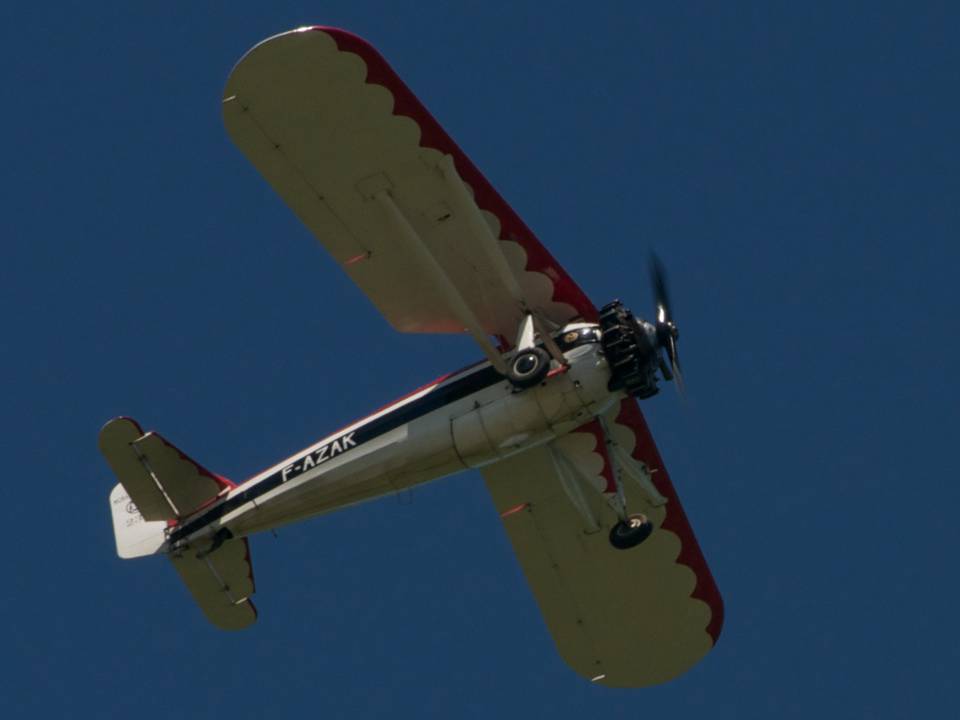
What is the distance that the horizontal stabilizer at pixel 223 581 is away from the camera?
20031mm

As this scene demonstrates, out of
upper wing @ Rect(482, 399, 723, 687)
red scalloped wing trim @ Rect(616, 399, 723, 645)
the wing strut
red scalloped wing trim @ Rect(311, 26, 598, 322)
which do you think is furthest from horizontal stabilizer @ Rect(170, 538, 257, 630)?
red scalloped wing trim @ Rect(311, 26, 598, 322)

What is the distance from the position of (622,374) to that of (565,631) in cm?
465

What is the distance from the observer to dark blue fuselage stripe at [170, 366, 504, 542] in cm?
1869

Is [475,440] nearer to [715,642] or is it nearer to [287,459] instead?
[287,459]

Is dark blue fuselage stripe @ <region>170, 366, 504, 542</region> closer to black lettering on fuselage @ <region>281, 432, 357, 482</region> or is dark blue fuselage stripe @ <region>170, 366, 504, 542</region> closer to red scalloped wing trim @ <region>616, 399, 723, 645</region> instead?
black lettering on fuselage @ <region>281, 432, 357, 482</region>

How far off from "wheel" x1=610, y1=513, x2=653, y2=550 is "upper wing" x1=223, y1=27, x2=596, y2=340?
2313 mm

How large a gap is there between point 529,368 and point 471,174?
2.15m

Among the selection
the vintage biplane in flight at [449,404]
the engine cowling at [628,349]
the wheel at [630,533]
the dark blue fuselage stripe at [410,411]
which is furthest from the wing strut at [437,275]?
the wheel at [630,533]

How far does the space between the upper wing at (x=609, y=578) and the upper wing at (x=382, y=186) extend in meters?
2.29

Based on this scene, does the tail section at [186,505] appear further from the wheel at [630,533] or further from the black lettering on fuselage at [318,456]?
the wheel at [630,533]

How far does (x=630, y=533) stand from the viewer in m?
18.7

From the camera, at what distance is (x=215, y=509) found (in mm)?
19891

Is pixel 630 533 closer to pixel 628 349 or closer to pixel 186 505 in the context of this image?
pixel 628 349

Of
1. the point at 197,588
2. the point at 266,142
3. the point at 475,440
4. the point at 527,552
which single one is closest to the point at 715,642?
the point at 527,552
